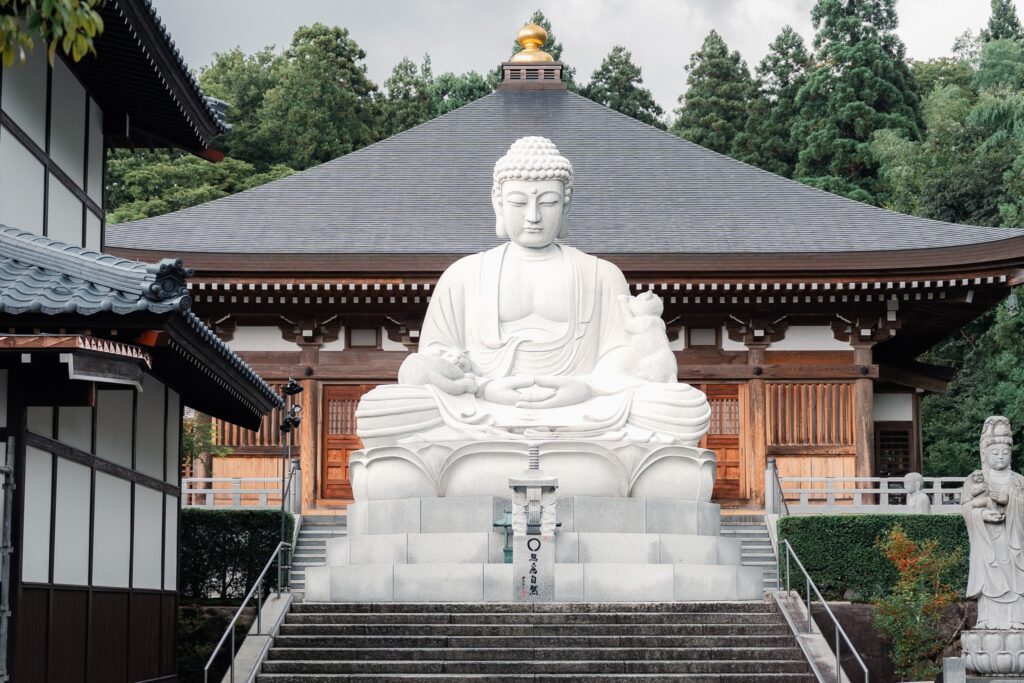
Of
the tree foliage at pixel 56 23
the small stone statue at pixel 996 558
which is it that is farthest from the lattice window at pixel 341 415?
the tree foliage at pixel 56 23

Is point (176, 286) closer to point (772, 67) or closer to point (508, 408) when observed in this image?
point (508, 408)

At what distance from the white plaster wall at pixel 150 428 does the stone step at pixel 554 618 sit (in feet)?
8.03

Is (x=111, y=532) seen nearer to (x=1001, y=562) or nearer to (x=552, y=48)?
(x=1001, y=562)

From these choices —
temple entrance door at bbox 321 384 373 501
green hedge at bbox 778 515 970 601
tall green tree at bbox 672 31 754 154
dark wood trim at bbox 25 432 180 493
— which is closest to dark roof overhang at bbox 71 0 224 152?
dark wood trim at bbox 25 432 180 493

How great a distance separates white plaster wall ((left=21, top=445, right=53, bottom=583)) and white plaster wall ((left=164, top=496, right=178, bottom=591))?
4011 mm

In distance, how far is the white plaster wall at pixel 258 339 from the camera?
25.7 meters

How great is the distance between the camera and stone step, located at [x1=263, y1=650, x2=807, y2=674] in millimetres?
13961

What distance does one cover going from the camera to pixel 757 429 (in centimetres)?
2505

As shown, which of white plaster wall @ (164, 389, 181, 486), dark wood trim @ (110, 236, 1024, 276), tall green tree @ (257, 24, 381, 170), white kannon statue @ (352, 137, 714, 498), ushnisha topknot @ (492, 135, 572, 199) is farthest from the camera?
tall green tree @ (257, 24, 381, 170)

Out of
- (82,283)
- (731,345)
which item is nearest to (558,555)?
(82,283)

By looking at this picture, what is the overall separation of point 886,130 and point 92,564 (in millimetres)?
32003

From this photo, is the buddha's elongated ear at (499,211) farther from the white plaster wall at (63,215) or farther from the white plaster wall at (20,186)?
the white plaster wall at (20,186)

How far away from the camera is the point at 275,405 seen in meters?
18.1

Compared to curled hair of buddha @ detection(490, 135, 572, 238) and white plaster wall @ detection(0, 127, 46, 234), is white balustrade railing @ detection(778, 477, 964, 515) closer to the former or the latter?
curled hair of buddha @ detection(490, 135, 572, 238)
